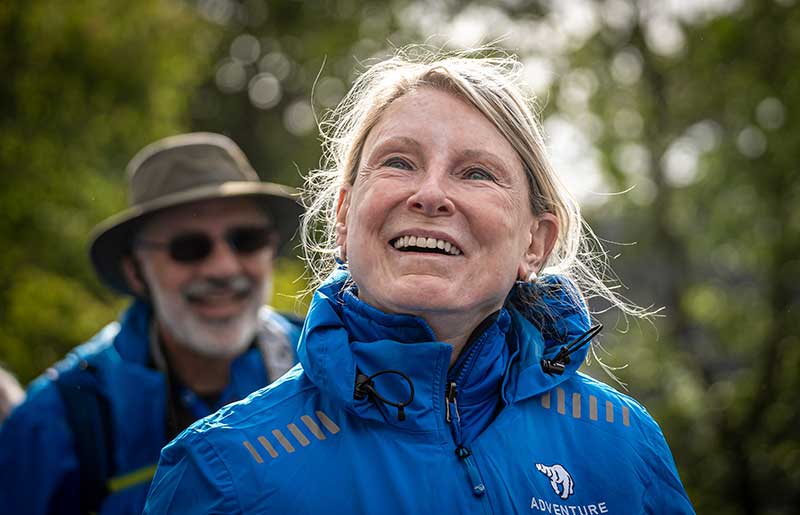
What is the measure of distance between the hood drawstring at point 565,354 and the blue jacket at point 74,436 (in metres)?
2.03

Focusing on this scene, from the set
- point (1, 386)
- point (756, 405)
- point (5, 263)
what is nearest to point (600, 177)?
point (756, 405)

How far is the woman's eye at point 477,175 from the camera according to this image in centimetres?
215

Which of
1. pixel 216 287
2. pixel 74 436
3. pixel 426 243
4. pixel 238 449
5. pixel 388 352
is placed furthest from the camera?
pixel 216 287

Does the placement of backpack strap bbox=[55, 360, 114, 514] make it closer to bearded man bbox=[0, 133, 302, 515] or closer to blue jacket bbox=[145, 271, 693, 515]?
bearded man bbox=[0, 133, 302, 515]

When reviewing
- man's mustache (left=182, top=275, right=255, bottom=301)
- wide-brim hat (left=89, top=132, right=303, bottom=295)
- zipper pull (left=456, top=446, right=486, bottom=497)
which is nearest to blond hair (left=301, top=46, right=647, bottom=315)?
zipper pull (left=456, top=446, right=486, bottom=497)

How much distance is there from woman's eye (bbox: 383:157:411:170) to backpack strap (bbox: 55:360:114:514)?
2026mm

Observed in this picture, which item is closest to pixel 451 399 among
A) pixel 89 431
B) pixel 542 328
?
pixel 542 328

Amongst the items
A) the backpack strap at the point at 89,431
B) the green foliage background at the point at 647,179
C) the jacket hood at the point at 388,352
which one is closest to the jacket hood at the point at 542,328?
the jacket hood at the point at 388,352

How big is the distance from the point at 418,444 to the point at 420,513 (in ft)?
0.51

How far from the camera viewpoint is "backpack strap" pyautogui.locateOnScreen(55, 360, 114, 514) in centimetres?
345

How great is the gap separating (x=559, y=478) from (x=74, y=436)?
227cm

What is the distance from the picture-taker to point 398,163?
218cm

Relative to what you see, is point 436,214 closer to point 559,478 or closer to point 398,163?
point 398,163

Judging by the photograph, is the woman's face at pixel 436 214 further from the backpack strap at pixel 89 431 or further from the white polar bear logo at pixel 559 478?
the backpack strap at pixel 89 431
